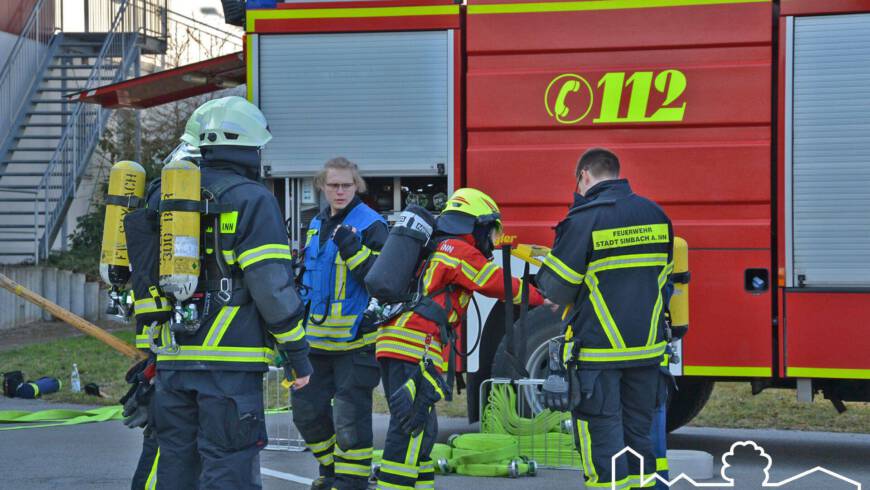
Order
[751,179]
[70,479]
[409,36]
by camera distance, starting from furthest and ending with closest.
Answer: [409,36]
[751,179]
[70,479]

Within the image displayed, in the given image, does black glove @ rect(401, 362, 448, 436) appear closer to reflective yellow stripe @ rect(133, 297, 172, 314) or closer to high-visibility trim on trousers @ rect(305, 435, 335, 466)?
high-visibility trim on trousers @ rect(305, 435, 335, 466)

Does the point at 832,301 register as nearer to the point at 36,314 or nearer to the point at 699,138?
the point at 699,138

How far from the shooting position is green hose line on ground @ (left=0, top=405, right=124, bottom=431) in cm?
956

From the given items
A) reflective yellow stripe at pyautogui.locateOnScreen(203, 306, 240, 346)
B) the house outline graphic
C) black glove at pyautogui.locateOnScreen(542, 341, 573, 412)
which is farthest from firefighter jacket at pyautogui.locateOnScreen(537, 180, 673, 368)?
reflective yellow stripe at pyautogui.locateOnScreen(203, 306, 240, 346)

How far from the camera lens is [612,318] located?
5355mm

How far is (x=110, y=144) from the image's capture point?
64.2ft

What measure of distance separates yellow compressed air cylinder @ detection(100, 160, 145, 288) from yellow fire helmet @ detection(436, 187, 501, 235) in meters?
1.42

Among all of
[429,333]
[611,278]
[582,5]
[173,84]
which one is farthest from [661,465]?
[173,84]

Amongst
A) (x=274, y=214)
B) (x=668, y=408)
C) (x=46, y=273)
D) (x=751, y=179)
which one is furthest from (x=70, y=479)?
(x=46, y=273)

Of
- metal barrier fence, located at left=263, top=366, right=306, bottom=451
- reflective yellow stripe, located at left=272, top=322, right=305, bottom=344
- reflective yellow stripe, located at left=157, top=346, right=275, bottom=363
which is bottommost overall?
metal barrier fence, located at left=263, top=366, right=306, bottom=451

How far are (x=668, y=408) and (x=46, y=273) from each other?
34.3 ft

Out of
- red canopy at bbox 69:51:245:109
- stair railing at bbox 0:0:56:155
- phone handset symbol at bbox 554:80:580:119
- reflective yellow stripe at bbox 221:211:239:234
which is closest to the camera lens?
reflective yellow stripe at bbox 221:211:239:234

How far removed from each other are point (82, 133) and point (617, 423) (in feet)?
48.2

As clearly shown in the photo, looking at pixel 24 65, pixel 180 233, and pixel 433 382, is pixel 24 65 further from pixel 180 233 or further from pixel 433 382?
pixel 180 233
